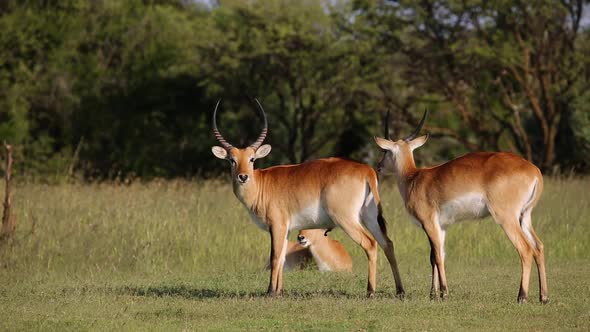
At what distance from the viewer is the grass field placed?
25.1 ft

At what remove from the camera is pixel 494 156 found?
28.5 feet

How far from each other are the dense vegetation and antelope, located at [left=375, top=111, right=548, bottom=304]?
52.5ft

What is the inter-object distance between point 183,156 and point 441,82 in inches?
339

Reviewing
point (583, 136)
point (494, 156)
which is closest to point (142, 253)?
point (494, 156)

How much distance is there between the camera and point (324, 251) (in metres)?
11.6

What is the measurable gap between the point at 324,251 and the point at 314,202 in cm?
251

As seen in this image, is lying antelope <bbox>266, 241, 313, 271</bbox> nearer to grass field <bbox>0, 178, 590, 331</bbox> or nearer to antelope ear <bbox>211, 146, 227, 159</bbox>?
grass field <bbox>0, 178, 590, 331</bbox>

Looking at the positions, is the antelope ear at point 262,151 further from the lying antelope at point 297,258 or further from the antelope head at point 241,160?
the lying antelope at point 297,258

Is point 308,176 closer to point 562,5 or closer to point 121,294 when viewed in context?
point 121,294

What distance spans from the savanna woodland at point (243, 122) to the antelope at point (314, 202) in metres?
0.46

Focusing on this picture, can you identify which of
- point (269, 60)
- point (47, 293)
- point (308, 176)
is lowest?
point (47, 293)

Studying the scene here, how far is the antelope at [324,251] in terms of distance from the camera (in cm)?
1161

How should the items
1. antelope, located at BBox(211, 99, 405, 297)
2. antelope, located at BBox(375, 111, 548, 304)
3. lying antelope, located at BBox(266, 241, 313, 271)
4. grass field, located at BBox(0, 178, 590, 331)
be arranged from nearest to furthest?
grass field, located at BBox(0, 178, 590, 331) < antelope, located at BBox(375, 111, 548, 304) < antelope, located at BBox(211, 99, 405, 297) < lying antelope, located at BBox(266, 241, 313, 271)

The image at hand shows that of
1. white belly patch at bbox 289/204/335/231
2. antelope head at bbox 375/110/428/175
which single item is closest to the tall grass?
white belly patch at bbox 289/204/335/231
